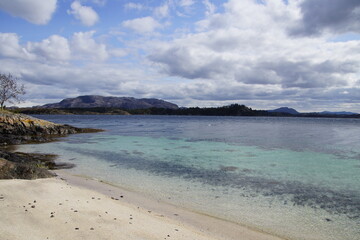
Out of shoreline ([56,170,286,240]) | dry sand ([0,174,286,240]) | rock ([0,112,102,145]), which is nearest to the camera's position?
dry sand ([0,174,286,240])

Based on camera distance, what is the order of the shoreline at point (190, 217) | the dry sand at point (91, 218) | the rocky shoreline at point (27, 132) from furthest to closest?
1. the rocky shoreline at point (27, 132)
2. the shoreline at point (190, 217)
3. the dry sand at point (91, 218)

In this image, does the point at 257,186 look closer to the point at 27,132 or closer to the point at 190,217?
the point at 190,217

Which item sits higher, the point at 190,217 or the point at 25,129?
the point at 25,129

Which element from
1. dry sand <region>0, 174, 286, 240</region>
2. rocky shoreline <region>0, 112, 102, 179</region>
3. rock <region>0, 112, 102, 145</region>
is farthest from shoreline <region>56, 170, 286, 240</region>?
rock <region>0, 112, 102, 145</region>

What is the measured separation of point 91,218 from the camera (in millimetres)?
7359

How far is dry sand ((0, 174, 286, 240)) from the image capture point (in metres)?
6.35

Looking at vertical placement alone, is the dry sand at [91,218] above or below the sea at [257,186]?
above

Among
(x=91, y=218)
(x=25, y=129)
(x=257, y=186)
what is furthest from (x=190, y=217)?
(x=25, y=129)

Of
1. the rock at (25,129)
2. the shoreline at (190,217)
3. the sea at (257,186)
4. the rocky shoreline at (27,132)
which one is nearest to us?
the shoreline at (190,217)

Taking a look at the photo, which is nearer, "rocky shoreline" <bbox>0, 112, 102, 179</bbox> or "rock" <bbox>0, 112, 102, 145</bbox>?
"rocky shoreline" <bbox>0, 112, 102, 179</bbox>

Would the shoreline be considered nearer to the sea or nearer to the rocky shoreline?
the sea

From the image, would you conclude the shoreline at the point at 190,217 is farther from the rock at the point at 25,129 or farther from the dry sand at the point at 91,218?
the rock at the point at 25,129

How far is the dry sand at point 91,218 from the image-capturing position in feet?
20.8

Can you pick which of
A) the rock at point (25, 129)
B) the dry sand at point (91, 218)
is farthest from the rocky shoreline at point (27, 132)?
the dry sand at point (91, 218)
